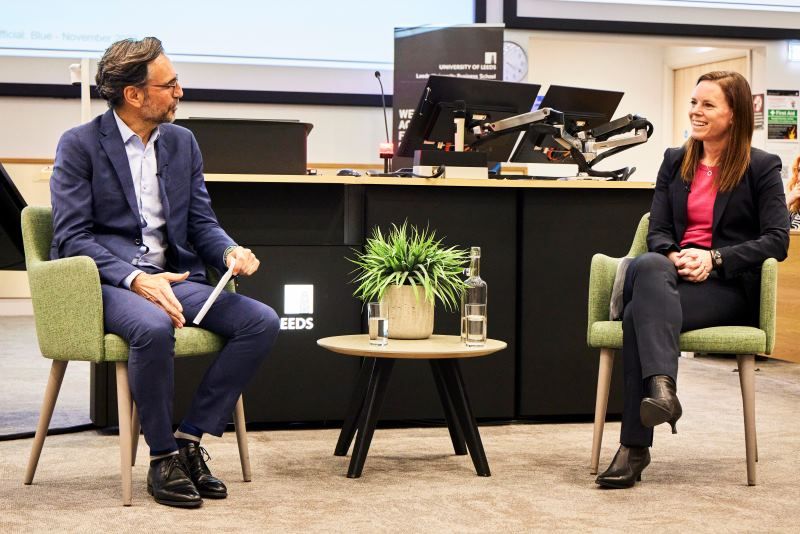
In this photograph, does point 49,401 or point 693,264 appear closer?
point 49,401

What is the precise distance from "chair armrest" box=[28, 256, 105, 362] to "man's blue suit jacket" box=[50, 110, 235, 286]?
95 millimetres

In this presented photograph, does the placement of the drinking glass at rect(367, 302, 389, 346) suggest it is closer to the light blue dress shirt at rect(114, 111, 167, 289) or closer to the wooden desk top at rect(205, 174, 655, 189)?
the light blue dress shirt at rect(114, 111, 167, 289)

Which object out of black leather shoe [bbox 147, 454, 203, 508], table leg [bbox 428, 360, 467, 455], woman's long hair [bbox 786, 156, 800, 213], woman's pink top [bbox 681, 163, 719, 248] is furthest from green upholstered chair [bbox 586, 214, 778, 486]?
woman's long hair [bbox 786, 156, 800, 213]

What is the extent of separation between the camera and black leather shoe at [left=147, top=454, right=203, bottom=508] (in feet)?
8.32

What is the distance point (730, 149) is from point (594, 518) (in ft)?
3.91

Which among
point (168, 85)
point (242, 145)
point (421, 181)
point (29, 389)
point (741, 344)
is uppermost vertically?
point (168, 85)

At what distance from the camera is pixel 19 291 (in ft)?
25.2

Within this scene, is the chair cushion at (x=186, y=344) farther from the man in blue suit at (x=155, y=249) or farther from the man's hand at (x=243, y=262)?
the man's hand at (x=243, y=262)

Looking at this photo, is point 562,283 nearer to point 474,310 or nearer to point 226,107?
point 474,310

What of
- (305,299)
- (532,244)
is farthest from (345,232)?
(532,244)

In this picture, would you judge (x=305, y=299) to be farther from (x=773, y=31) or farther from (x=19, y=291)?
(x=773, y=31)

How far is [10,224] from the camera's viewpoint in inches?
134

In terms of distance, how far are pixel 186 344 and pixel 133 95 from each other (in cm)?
69

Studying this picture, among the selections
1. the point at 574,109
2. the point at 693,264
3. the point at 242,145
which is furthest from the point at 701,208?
the point at 242,145
